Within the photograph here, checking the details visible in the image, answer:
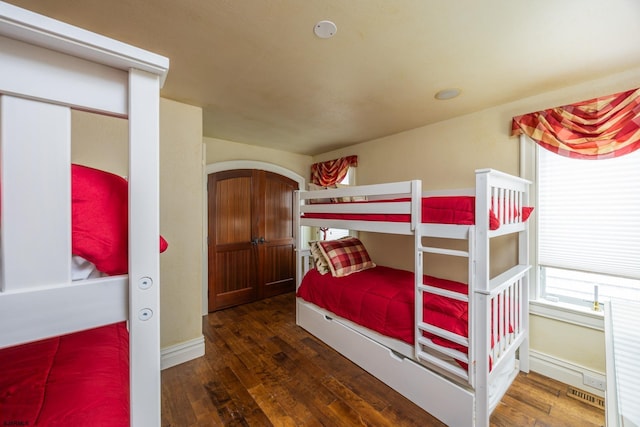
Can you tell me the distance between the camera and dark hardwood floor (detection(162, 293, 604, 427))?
1.60m

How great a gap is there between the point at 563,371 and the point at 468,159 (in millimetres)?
1910

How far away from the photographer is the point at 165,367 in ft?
7.06

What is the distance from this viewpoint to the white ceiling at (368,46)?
121 cm

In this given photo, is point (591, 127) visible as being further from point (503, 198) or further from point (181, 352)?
point (181, 352)

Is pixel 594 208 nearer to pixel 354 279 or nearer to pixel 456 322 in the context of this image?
pixel 456 322

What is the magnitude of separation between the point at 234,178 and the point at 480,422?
3.39m

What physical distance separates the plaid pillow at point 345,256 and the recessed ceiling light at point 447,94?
1769 mm

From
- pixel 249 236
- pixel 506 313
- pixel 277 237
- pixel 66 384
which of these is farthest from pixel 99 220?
pixel 277 237

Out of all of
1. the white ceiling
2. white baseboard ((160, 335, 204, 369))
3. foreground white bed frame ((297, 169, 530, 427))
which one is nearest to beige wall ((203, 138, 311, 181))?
the white ceiling

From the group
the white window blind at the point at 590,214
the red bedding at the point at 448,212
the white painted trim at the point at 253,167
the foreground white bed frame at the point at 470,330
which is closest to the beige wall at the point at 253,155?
the white painted trim at the point at 253,167

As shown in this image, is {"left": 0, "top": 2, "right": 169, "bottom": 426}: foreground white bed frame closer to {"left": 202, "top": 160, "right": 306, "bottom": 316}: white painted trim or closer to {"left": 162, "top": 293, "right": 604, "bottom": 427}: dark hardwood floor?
{"left": 162, "top": 293, "right": 604, "bottom": 427}: dark hardwood floor

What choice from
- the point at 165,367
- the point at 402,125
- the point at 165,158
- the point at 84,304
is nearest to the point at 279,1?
the point at 84,304

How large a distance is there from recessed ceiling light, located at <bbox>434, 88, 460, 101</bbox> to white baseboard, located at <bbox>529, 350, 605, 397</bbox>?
7.41ft

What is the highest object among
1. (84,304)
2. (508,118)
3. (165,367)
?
(508,118)
